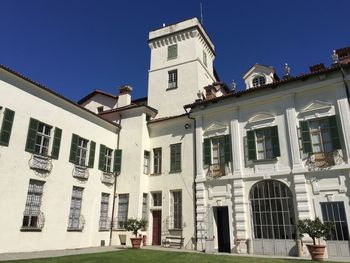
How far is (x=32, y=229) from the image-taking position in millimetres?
14586

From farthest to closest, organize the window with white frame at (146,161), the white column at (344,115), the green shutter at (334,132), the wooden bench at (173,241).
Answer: the window with white frame at (146,161) → the wooden bench at (173,241) → the green shutter at (334,132) → the white column at (344,115)

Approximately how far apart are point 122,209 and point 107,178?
2286 millimetres

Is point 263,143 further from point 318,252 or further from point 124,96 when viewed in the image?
point 124,96

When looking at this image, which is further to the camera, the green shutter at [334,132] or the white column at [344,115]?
the green shutter at [334,132]

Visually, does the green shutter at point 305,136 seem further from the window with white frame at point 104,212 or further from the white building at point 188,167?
the window with white frame at point 104,212

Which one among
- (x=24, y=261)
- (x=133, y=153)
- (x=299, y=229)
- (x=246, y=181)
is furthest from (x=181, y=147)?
(x=24, y=261)

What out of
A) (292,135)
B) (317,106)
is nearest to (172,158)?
(292,135)

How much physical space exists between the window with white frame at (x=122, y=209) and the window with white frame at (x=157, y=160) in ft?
8.88

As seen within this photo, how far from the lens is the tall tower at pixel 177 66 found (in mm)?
24328

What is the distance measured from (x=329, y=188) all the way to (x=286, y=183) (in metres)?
2.04

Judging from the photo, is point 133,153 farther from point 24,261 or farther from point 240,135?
point 24,261

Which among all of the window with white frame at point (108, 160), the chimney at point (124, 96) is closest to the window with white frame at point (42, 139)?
the window with white frame at point (108, 160)

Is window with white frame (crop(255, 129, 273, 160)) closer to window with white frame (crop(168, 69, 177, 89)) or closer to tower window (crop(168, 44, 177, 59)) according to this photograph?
window with white frame (crop(168, 69, 177, 89))

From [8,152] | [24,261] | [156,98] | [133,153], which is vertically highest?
[156,98]
